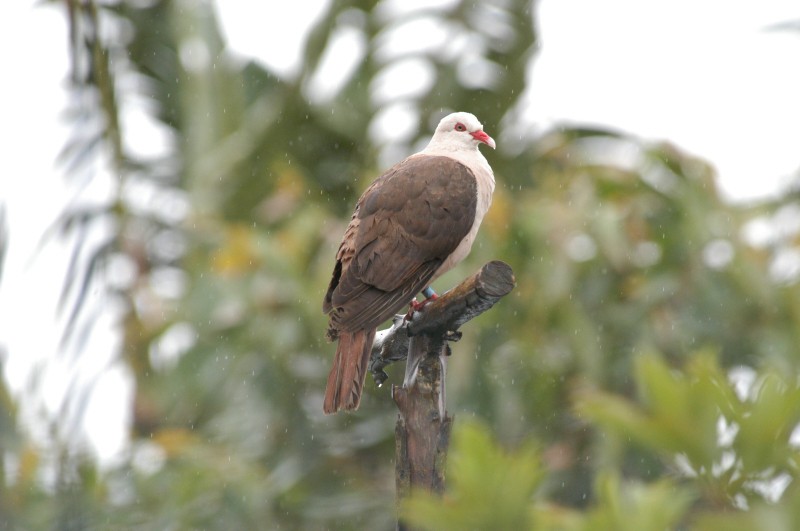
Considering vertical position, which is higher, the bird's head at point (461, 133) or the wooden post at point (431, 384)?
the wooden post at point (431, 384)

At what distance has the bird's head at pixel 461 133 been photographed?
491cm

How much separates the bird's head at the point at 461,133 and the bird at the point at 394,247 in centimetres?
20

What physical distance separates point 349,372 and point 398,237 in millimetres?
679

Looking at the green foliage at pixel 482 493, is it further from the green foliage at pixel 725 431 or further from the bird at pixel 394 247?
the bird at pixel 394 247

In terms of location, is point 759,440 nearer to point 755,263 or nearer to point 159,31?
point 755,263

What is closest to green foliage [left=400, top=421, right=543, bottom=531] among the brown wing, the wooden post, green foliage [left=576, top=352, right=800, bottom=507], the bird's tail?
green foliage [left=576, top=352, right=800, bottom=507]

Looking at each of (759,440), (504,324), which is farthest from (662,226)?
(759,440)

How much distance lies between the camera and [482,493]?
2340mm

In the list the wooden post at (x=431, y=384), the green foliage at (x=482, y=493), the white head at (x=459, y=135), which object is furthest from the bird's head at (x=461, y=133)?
the green foliage at (x=482, y=493)

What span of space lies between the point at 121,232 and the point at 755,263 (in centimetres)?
411

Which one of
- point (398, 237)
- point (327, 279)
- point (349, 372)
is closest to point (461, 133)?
point (398, 237)

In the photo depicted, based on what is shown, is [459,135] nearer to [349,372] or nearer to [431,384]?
[349,372]

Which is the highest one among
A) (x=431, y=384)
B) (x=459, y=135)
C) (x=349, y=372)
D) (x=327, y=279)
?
(x=431, y=384)

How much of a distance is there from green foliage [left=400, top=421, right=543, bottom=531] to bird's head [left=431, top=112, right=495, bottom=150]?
258 cm
